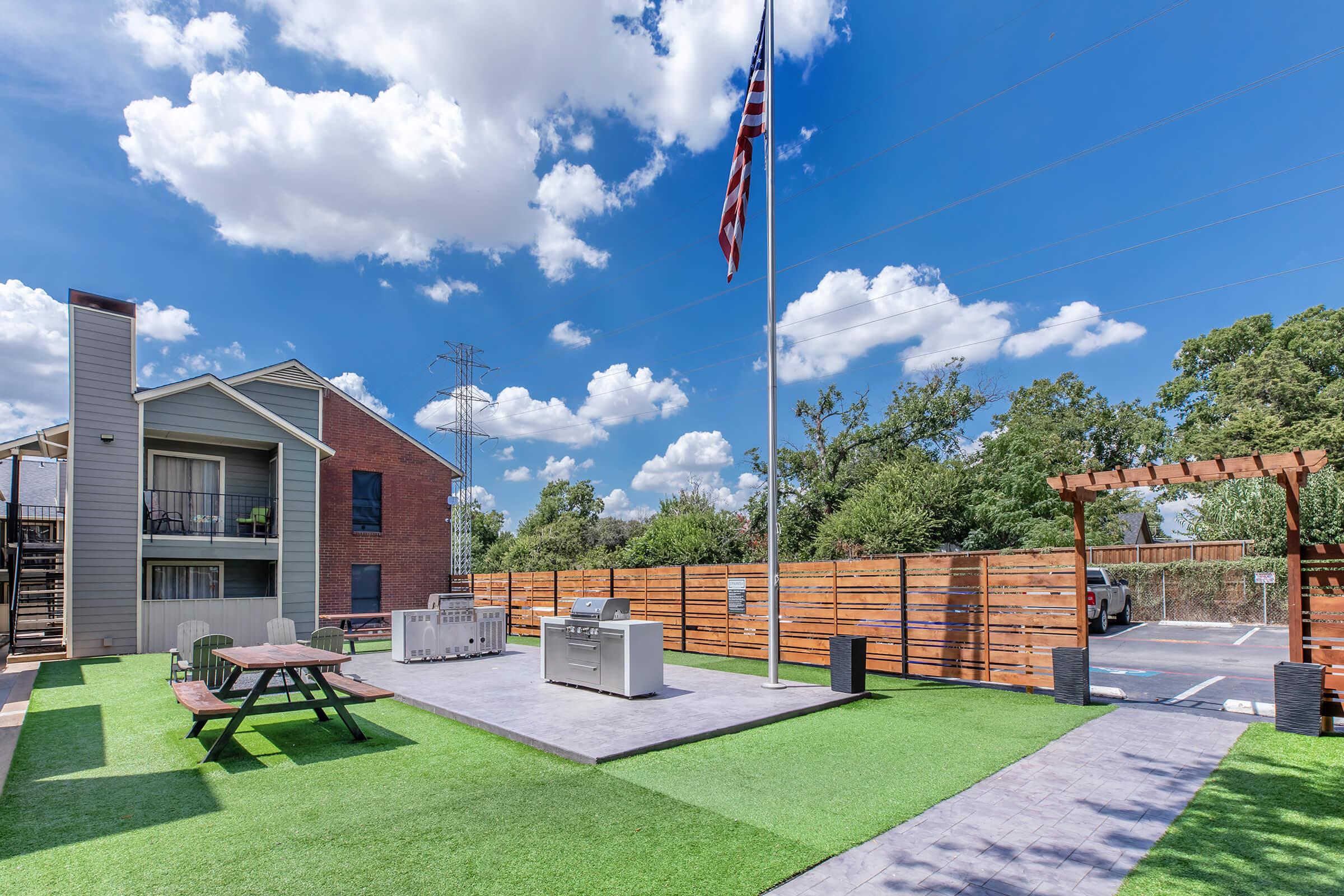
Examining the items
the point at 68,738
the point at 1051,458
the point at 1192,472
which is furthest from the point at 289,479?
the point at 1051,458

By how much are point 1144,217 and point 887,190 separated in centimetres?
570

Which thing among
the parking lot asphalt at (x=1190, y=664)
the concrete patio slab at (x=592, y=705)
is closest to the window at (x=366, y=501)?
the concrete patio slab at (x=592, y=705)

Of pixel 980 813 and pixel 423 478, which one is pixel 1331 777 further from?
pixel 423 478

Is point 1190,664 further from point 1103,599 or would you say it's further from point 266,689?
point 266,689

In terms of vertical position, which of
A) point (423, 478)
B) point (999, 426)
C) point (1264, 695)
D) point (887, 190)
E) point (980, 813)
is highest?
point (887, 190)

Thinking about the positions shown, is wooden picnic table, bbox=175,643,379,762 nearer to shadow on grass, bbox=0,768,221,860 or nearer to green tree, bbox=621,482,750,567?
shadow on grass, bbox=0,768,221,860

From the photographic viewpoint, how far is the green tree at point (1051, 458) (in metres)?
32.6

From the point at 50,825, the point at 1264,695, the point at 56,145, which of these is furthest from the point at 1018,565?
the point at 56,145

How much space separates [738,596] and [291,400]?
1473 cm

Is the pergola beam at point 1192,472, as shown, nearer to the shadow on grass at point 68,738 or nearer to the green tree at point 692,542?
the shadow on grass at point 68,738

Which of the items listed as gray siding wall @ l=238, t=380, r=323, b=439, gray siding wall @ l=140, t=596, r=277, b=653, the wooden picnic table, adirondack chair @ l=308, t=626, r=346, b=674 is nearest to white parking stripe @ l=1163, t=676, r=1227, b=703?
the wooden picnic table

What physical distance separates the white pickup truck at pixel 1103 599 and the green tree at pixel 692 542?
16.7 meters

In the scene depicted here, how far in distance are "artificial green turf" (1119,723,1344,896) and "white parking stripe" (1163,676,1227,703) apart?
2.94m

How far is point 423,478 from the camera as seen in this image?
23406 mm
